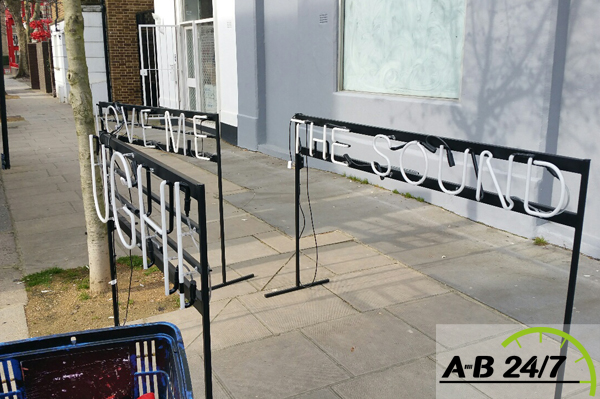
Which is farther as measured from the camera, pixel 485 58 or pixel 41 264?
pixel 485 58

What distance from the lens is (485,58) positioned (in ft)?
22.1

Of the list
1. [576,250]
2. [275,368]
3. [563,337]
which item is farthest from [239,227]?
[576,250]

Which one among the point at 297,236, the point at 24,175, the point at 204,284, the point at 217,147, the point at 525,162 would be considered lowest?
the point at 24,175

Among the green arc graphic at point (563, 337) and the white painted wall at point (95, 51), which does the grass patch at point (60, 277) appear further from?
the white painted wall at point (95, 51)

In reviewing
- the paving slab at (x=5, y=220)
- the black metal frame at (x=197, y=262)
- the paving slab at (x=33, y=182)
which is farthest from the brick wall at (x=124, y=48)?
the black metal frame at (x=197, y=262)

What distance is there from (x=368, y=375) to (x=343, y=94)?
6220 millimetres

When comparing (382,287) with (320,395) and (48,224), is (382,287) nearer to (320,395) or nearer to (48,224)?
(320,395)

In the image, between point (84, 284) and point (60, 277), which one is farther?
point (60, 277)

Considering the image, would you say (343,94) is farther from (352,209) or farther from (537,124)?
(537,124)

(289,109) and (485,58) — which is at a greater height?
(485,58)

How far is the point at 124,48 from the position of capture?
18688 mm

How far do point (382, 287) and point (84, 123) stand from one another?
2.95 meters

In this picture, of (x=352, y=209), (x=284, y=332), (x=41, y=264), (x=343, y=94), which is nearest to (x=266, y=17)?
→ (x=343, y=94)

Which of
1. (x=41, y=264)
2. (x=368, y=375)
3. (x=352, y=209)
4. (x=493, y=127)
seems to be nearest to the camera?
(x=368, y=375)
